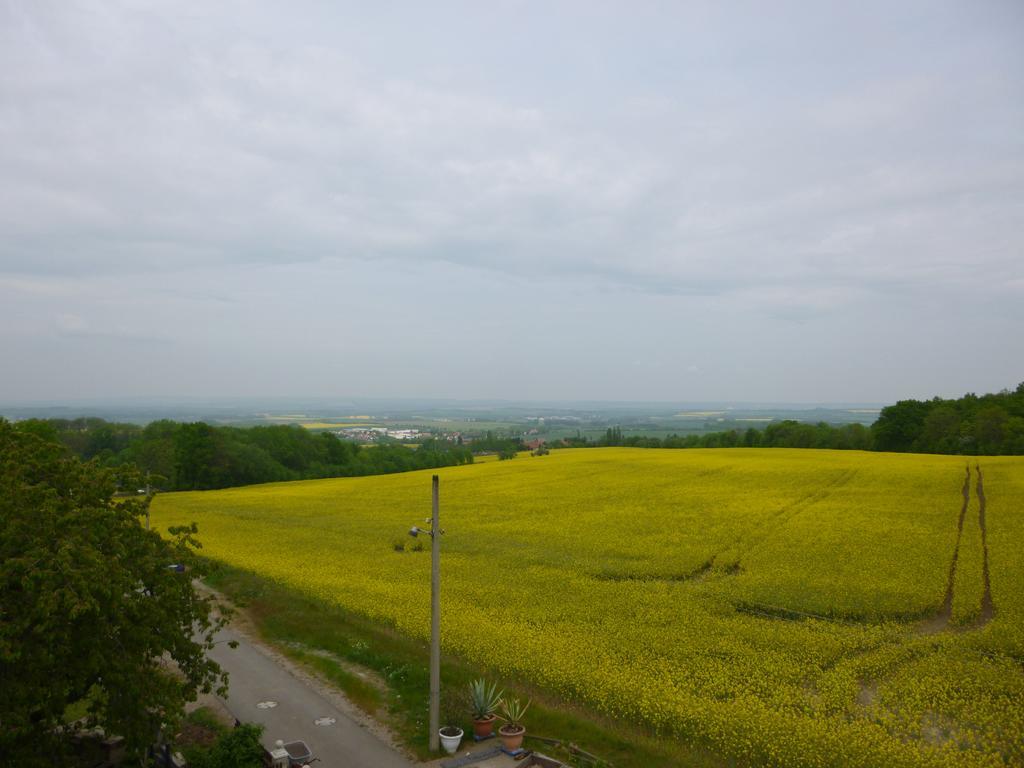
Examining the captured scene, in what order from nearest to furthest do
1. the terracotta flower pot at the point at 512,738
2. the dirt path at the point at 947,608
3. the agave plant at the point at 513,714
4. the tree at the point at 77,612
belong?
the tree at the point at 77,612 → the terracotta flower pot at the point at 512,738 → the agave plant at the point at 513,714 → the dirt path at the point at 947,608

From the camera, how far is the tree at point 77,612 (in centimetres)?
965

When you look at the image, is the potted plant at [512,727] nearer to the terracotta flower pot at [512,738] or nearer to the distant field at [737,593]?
the terracotta flower pot at [512,738]

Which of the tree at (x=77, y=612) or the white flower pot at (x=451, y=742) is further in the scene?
the white flower pot at (x=451, y=742)

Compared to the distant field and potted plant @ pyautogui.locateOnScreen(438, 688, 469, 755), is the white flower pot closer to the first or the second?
potted plant @ pyautogui.locateOnScreen(438, 688, 469, 755)

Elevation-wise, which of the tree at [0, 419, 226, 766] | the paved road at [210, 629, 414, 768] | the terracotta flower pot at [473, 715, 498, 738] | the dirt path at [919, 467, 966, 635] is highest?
the tree at [0, 419, 226, 766]

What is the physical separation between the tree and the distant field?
29.5 feet

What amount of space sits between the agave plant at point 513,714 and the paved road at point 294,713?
2.31 metres

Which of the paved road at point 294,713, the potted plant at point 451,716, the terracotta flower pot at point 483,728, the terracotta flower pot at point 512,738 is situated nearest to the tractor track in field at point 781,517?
the potted plant at point 451,716

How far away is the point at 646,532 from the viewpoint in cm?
3288

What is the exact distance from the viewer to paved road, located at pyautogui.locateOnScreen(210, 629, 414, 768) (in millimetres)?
13323

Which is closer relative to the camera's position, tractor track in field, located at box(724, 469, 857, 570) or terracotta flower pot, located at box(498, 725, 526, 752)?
terracotta flower pot, located at box(498, 725, 526, 752)

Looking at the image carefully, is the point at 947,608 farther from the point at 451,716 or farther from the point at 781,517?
the point at 451,716

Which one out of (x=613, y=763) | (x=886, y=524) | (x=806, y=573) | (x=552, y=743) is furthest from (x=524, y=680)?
(x=886, y=524)

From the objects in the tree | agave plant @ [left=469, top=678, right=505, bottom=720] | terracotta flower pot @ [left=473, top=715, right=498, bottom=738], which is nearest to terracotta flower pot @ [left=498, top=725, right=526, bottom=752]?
terracotta flower pot @ [left=473, top=715, right=498, bottom=738]
